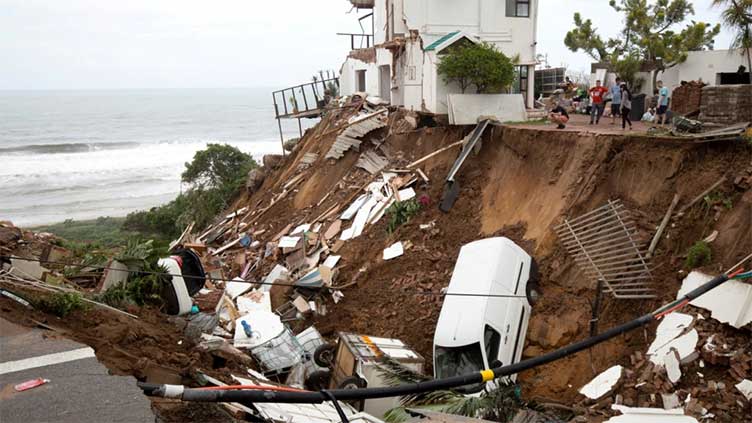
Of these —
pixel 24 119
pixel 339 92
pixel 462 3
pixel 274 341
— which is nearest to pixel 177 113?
pixel 24 119

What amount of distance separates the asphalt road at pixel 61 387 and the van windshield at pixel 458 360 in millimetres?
5850

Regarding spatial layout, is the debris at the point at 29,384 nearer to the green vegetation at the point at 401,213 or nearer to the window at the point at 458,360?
the window at the point at 458,360

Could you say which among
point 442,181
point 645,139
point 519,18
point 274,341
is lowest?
point 274,341

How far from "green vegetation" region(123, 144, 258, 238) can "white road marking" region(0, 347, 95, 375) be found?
67.6ft

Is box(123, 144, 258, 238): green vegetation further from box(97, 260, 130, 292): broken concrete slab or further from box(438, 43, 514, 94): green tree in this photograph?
box(97, 260, 130, 292): broken concrete slab

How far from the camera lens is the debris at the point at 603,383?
32.7ft

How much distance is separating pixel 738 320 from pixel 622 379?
2.01m

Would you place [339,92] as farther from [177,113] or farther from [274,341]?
[177,113]

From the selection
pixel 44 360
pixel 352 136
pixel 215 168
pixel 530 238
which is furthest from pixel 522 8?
pixel 44 360

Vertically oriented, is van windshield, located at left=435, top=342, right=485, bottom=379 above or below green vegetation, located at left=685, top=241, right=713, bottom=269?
below

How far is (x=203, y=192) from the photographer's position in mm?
30141

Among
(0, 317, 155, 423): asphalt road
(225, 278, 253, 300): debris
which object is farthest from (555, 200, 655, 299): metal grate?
(0, 317, 155, 423): asphalt road

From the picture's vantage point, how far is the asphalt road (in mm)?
6254

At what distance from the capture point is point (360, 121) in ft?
76.3
